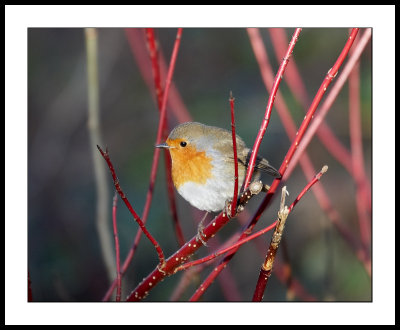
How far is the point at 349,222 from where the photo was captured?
2.86m

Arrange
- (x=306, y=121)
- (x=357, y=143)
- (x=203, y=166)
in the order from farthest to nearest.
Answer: (x=203, y=166)
(x=357, y=143)
(x=306, y=121)

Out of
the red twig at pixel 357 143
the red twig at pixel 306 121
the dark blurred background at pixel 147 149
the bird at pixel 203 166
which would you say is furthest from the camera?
the dark blurred background at pixel 147 149

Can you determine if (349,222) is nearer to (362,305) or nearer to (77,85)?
(362,305)

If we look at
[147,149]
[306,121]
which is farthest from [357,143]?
[147,149]

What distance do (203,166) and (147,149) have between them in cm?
163

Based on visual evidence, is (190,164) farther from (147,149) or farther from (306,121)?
(147,149)

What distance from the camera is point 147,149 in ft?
10.8

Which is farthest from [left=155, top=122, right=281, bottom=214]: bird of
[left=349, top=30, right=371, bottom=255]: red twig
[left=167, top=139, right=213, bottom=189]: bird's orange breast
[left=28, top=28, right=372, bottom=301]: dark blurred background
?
[left=28, top=28, right=372, bottom=301]: dark blurred background

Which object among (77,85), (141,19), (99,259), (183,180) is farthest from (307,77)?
(141,19)

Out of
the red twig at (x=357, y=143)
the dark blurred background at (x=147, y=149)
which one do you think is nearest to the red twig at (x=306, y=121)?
the red twig at (x=357, y=143)

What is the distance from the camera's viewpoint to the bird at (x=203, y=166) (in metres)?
1.67

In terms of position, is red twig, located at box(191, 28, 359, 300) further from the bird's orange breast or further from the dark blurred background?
the dark blurred background

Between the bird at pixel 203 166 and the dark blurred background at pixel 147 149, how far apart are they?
856 millimetres

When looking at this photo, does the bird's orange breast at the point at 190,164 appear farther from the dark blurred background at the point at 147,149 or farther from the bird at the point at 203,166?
the dark blurred background at the point at 147,149
